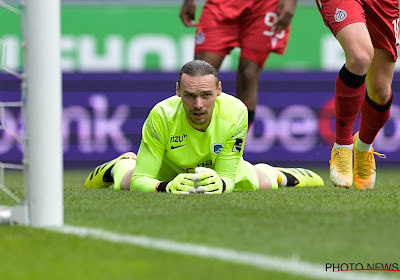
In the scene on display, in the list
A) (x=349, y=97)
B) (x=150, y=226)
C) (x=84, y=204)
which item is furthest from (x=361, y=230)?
(x=349, y=97)

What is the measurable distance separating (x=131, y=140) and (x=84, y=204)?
5.26m

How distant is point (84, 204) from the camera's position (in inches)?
159

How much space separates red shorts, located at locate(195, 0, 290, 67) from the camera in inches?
252

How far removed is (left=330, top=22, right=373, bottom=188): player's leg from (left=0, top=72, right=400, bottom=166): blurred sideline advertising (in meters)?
4.18

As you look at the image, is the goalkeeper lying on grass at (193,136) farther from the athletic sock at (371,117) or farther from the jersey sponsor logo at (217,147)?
the athletic sock at (371,117)

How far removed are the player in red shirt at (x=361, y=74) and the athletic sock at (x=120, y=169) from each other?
1347 mm

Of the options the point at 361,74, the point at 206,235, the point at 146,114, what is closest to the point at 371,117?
the point at 361,74

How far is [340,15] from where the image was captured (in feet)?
15.3

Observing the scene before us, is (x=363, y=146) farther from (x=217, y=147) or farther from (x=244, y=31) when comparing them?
(x=244, y=31)

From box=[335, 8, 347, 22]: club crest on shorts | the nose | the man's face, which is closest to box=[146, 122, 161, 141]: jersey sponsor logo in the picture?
the man's face

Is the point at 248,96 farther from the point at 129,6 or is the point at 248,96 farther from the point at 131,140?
the point at 129,6

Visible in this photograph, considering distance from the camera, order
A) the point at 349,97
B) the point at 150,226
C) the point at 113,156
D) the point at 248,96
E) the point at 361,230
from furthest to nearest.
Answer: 1. the point at 113,156
2. the point at 248,96
3. the point at 349,97
4. the point at 150,226
5. the point at 361,230

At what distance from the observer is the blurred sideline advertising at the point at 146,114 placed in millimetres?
9250

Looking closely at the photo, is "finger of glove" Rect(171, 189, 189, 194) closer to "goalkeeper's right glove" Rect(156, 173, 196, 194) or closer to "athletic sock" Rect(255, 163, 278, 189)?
"goalkeeper's right glove" Rect(156, 173, 196, 194)
